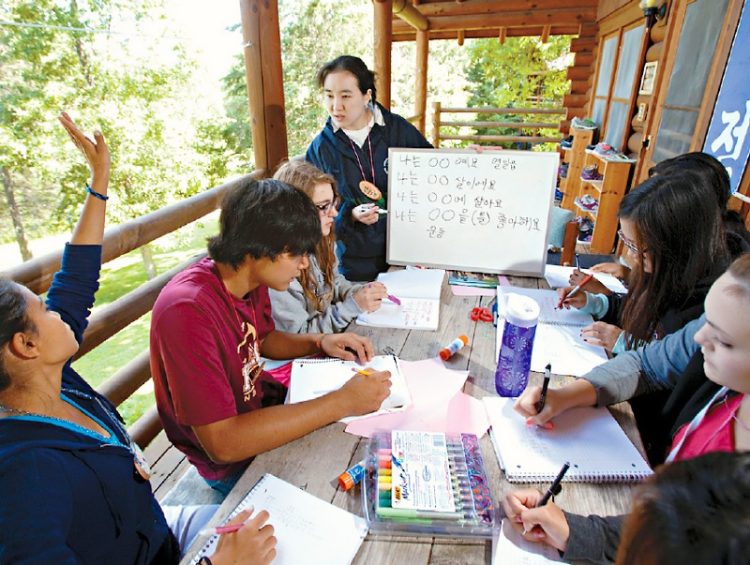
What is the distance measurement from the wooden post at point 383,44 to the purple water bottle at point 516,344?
13.0ft

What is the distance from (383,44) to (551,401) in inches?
184

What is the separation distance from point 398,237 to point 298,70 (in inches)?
328

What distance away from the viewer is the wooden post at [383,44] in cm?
454

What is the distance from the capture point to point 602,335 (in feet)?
4.59

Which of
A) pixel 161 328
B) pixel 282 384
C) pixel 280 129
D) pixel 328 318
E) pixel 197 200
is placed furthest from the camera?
pixel 280 129

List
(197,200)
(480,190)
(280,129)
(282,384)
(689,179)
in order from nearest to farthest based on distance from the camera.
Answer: (689,179), (282,384), (480,190), (197,200), (280,129)

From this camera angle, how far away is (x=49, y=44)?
→ 3.96m

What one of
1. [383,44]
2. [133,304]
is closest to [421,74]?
[383,44]

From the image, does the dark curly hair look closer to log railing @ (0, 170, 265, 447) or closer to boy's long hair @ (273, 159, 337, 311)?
log railing @ (0, 170, 265, 447)

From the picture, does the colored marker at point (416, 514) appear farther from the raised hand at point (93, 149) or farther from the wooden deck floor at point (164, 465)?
the wooden deck floor at point (164, 465)

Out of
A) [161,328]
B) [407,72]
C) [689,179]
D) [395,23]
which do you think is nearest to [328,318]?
[161,328]

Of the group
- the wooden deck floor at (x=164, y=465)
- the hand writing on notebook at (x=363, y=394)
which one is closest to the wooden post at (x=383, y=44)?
the wooden deck floor at (x=164, y=465)

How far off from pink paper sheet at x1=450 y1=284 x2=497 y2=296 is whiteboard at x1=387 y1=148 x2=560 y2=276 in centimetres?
18

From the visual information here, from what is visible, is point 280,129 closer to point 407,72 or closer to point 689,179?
point 689,179
